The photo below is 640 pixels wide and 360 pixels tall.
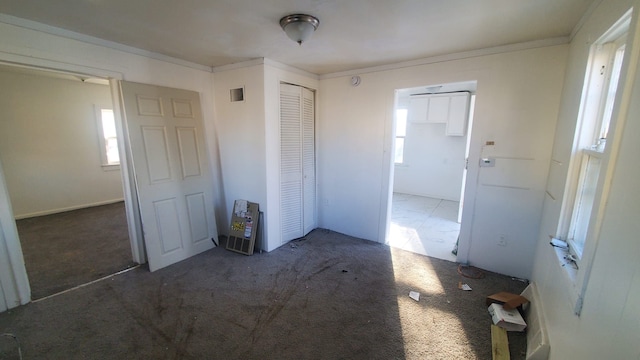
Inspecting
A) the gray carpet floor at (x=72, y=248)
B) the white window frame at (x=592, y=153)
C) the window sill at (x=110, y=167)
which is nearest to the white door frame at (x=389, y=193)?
the white window frame at (x=592, y=153)

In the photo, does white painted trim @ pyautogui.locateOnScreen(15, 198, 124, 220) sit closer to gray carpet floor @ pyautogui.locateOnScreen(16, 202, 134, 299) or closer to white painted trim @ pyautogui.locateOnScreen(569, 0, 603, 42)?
gray carpet floor @ pyautogui.locateOnScreen(16, 202, 134, 299)

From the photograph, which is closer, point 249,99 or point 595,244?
point 595,244

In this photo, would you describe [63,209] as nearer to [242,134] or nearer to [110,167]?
[110,167]

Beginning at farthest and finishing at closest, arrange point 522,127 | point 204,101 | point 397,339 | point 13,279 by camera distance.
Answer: point 204,101, point 522,127, point 13,279, point 397,339

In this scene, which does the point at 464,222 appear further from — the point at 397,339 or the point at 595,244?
the point at 595,244

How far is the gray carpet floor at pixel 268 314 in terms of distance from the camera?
1.74 meters

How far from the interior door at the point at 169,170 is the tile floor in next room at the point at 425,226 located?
259cm

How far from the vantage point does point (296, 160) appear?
3396mm

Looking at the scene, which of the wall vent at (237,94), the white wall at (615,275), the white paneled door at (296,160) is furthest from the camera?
the white paneled door at (296,160)

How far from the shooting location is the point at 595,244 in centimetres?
110

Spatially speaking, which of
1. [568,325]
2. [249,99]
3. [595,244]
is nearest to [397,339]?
[568,325]

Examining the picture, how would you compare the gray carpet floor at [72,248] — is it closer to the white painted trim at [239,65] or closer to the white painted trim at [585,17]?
the white painted trim at [239,65]

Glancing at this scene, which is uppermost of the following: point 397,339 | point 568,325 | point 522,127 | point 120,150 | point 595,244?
point 522,127

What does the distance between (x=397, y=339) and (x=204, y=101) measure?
3.30m
